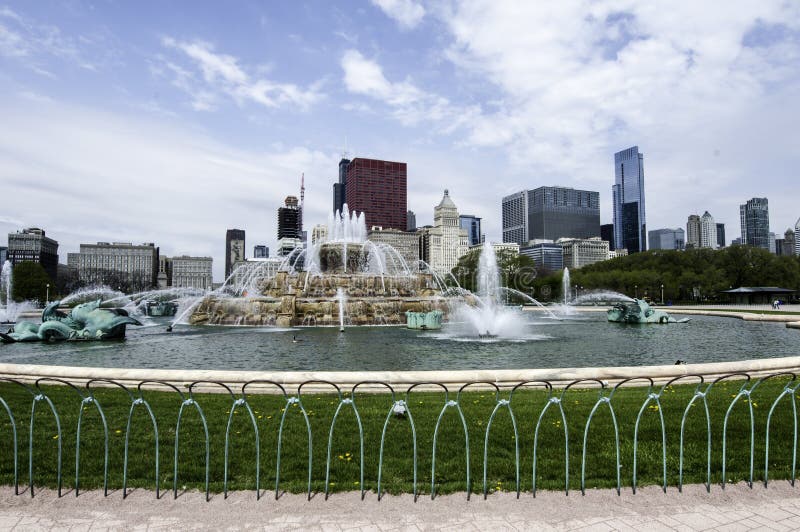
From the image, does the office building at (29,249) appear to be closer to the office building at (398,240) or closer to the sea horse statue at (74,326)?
the office building at (398,240)

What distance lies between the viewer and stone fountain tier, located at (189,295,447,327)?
1303 inches

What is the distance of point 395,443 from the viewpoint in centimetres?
704

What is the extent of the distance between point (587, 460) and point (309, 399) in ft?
17.5

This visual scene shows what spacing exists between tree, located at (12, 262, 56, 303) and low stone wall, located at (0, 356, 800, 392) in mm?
84629

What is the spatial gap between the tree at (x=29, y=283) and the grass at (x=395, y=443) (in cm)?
8776

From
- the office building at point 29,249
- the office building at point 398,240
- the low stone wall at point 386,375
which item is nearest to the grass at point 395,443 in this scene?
the low stone wall at point 386,375

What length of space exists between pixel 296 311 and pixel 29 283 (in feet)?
233

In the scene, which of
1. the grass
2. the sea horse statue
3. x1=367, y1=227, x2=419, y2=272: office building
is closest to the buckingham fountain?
the sea horse statue

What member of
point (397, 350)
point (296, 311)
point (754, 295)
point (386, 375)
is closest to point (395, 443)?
point (386, 375)

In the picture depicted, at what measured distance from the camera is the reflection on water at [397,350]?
1633 centimetres

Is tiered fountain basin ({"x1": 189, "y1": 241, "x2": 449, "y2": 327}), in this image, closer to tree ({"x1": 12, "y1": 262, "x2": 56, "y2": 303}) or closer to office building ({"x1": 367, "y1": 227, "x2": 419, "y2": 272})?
tree ({"x1": 12, "y1": 262, "x2": 56, "y2": 303})

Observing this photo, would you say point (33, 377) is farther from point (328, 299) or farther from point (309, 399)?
point (328, 299)

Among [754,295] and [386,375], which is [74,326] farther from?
[754,295]

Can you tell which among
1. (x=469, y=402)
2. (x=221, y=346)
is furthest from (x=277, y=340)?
(x=469, y=402)
